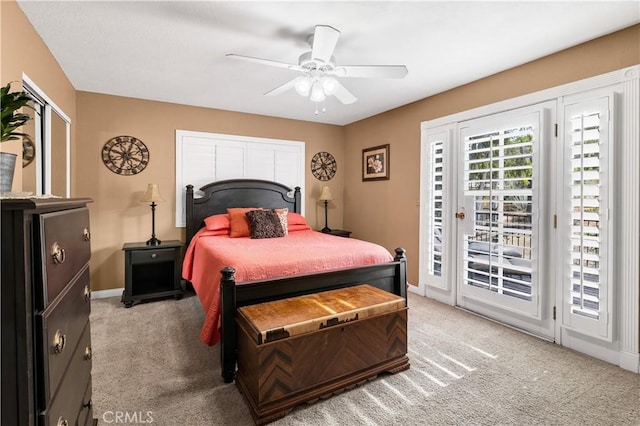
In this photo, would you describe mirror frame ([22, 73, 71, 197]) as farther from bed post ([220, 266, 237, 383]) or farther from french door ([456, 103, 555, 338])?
french door ([456, 103, 555, 338])

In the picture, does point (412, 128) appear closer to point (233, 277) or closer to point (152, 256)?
point (233, 277)

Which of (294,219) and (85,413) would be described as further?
(294,219)

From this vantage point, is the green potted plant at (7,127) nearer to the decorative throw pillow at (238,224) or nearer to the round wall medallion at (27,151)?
the round wall medallion at (27,151)

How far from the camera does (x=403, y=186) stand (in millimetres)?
4492

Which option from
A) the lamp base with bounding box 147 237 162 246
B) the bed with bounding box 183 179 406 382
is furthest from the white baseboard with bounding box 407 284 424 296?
the lamp base with bounding box 147 237 162 246

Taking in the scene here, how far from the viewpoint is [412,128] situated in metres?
4.34

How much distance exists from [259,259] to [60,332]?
1.54 meters

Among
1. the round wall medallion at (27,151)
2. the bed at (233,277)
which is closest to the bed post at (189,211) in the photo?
the bed at (233,277)

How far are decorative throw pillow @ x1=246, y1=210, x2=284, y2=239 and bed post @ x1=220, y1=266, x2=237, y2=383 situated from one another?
66.6 inches

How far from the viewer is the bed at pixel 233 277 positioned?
7.23ft

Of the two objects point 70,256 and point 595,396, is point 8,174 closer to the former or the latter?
point 70,256

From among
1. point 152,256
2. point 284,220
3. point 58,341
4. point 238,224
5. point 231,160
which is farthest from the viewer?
point 231,160

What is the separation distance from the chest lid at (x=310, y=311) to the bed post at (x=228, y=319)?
8 cm

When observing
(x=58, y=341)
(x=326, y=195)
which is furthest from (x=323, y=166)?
(x=58, y=341)
